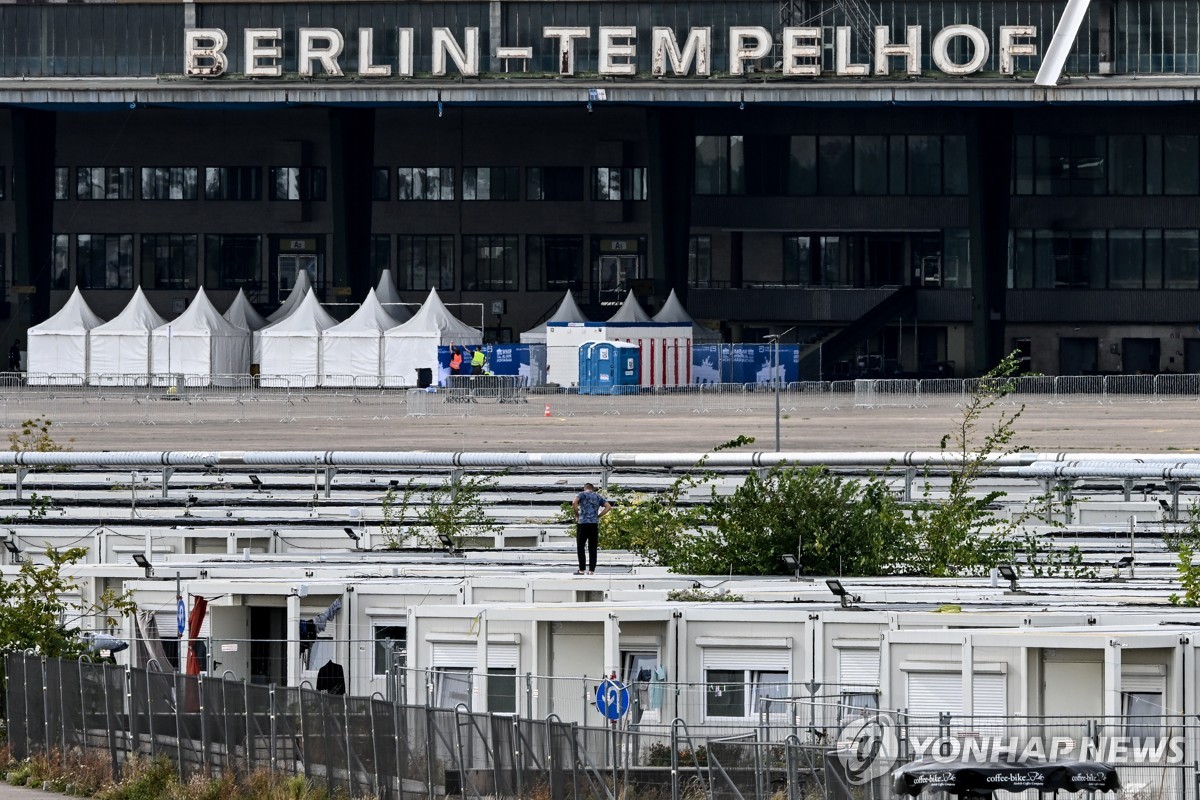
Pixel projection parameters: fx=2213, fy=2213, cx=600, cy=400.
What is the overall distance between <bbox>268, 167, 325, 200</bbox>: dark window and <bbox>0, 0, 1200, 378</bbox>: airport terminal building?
5.1 inches

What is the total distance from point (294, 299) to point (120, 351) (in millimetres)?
12131

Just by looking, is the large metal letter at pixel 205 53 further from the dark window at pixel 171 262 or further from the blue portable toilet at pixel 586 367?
the blue portable toilet at pixel 586 367

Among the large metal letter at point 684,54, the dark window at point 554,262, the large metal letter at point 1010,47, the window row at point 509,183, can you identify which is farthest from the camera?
the window row at point 509,183

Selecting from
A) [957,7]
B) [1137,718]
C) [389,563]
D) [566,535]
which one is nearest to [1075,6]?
[957,7]

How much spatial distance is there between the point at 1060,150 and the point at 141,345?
167 ft

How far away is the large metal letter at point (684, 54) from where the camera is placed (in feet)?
365

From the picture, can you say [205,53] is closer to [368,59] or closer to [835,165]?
[368,59]

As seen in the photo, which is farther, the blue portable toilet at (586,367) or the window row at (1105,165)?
the window row at (1105,165)

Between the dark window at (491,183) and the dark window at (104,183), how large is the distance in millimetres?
20257

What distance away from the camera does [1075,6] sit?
109625mm

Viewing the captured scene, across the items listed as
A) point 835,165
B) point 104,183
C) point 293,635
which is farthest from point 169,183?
point 293,635

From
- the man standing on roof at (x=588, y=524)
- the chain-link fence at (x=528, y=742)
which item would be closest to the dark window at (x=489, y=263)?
the man standing on roof at (x=588, y=524)

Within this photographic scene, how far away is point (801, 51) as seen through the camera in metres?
110

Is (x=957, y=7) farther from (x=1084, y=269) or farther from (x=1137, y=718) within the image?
(x=1137, y=718)
